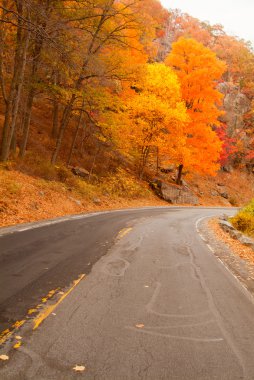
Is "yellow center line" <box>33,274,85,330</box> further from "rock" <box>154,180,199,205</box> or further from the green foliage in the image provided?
"rock" <box>154,180,199,205</box>

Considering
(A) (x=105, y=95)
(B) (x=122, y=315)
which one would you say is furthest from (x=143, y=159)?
(B) (x=122, y=315)

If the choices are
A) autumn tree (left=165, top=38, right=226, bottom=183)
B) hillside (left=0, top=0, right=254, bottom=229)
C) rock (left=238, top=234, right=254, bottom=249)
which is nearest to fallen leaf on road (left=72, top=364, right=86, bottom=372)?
hillside (left=0, top=0, right=254, bottom=229)

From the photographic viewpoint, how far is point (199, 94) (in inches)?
1196

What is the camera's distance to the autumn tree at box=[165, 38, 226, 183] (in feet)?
98.0

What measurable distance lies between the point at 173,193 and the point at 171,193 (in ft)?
0.73

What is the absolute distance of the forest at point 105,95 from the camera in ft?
53.9

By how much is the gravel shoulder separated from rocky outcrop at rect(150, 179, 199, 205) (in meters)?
15.2

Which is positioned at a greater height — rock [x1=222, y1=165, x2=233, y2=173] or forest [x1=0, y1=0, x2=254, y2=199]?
forest [x1=0, y1=0, x2=254, y2=199]

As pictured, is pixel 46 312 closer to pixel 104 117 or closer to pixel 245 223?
pixel 245 223

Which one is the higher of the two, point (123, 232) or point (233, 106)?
point (233, 106)

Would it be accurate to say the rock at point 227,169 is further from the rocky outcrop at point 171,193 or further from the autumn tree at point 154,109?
the autumn tree at point 154,109

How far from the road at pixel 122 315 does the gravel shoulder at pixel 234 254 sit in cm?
33

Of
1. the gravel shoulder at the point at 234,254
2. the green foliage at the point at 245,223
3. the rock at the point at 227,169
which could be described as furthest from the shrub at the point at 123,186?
the rock at the point at 227,169

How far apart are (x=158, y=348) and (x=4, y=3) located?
18.6m
